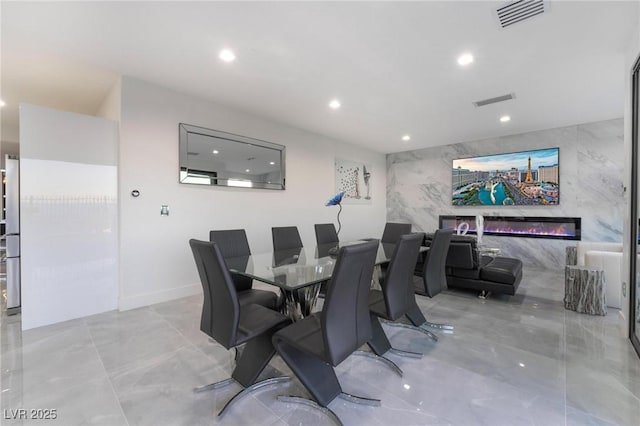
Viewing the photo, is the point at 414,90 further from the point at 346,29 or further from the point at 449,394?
the point at 449,394

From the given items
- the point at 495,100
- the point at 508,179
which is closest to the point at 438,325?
the point at 495,100

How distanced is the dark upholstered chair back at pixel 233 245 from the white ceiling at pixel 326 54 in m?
1.87

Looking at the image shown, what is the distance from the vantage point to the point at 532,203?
5.59m

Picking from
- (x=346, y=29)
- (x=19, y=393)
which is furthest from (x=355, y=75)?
(x=19, y=393)

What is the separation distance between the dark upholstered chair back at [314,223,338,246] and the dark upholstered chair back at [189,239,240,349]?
7.77 ft

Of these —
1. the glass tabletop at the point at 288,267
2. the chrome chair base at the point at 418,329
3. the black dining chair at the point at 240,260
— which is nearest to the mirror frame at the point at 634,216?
the chrome chair base at the point at 418,329

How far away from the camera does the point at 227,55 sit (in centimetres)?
278

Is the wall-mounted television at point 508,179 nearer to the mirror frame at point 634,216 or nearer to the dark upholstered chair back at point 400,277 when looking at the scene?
the mirror frame at point 634,216

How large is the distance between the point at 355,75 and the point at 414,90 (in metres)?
0.96

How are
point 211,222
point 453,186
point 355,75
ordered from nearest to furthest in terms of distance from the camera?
point 355,75 < point 211,222 < point 453,186

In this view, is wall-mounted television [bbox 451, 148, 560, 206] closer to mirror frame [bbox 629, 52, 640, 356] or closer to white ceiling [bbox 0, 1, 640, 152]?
white ceiling [bbox 0, 1, 640, 152]

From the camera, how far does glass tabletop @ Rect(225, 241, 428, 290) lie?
1.91 meters

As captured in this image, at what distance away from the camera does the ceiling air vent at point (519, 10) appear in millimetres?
2096

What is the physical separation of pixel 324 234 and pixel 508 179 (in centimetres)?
451
